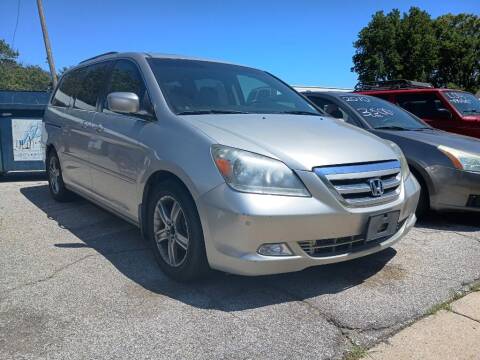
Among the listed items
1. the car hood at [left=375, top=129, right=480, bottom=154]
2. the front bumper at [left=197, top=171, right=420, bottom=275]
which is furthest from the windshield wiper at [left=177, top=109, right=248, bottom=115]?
the car hood at [left=375, top=129, right=480, bottom=154]

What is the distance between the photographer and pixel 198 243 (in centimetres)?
299

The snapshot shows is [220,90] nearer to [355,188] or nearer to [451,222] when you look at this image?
[355,188]

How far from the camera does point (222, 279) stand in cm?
336

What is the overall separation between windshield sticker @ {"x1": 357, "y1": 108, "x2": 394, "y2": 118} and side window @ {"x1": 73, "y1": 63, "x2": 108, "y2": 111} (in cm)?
318

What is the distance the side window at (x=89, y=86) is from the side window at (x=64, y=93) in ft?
0.80

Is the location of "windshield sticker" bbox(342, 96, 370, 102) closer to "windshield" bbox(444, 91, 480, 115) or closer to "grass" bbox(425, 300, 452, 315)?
"windshield" bbox(444, 91, 480, 115)

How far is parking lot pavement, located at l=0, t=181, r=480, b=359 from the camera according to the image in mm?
2516

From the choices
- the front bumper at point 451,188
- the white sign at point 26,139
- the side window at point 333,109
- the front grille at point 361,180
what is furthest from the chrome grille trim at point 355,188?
the white sign at point 26,139

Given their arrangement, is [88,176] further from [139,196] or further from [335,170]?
[335,170]

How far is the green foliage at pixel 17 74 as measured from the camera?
41966mm

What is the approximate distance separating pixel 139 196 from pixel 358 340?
1.96 m

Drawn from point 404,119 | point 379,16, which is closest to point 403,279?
point 404,119

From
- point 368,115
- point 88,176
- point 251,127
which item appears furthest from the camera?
point 368,115

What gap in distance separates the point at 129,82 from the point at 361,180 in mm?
2235
